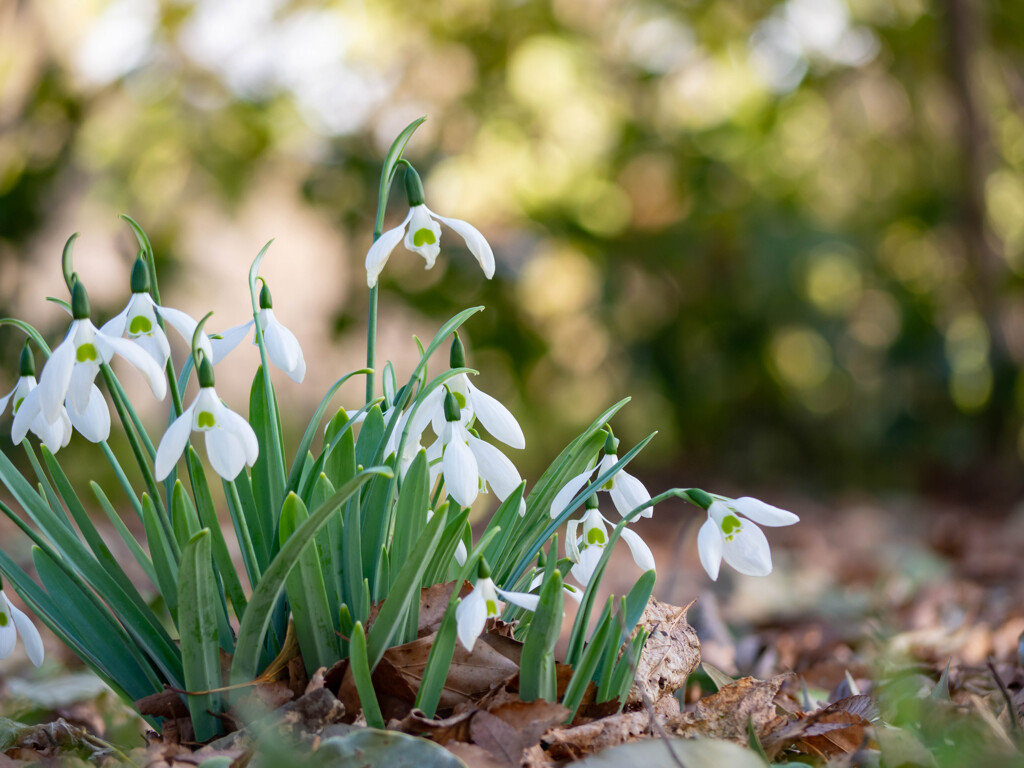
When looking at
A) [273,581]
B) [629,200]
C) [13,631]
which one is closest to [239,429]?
[273,581]

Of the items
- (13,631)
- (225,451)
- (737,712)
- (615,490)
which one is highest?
(225,451)

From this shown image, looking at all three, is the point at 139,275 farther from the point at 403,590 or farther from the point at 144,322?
the point at 403,590

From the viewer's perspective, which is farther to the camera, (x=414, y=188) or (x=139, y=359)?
(x=414, y=188)

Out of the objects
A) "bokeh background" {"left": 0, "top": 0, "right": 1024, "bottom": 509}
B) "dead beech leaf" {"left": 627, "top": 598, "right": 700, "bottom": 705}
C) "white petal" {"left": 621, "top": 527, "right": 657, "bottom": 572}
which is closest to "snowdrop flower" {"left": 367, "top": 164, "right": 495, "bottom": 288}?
"white petal" {"left": 621, "top": 527, "right": 657, "bottom": 572}

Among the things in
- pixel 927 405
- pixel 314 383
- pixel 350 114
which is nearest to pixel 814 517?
pixel 927 405

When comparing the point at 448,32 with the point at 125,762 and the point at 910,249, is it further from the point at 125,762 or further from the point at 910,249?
the point at 125,762

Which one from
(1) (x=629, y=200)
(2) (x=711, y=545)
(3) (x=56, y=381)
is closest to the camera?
(3) (x=56, y=381)
